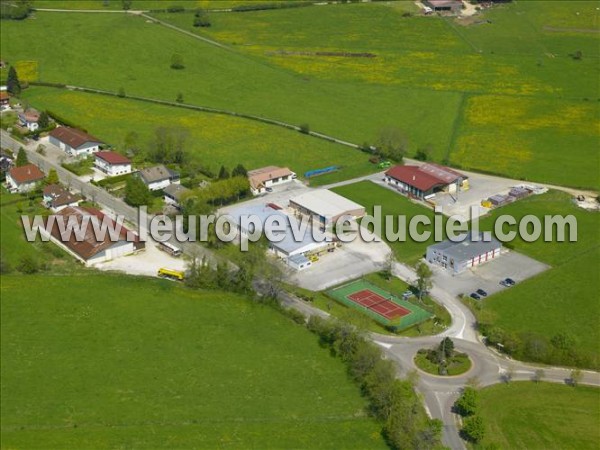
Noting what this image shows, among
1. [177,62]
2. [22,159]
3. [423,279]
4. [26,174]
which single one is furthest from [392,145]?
[177,62]

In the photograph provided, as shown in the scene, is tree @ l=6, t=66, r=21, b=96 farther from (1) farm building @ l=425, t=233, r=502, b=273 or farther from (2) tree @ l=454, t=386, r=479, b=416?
(2) tree @ l=454, t=386, r=479, b=416

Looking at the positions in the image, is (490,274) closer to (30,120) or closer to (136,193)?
(136,193)

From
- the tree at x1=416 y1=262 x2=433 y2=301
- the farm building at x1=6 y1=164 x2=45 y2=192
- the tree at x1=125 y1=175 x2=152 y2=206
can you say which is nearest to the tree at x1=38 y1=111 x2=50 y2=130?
the farm building at x1=6 y1=164 x2=45 y2=192

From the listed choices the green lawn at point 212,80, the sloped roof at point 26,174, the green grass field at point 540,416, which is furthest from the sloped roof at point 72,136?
the green grass field at point 540,416

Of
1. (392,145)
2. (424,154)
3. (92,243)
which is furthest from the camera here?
(424,154)

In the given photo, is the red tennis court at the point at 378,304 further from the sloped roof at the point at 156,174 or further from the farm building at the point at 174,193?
the sloped roof at the point at 156,174
